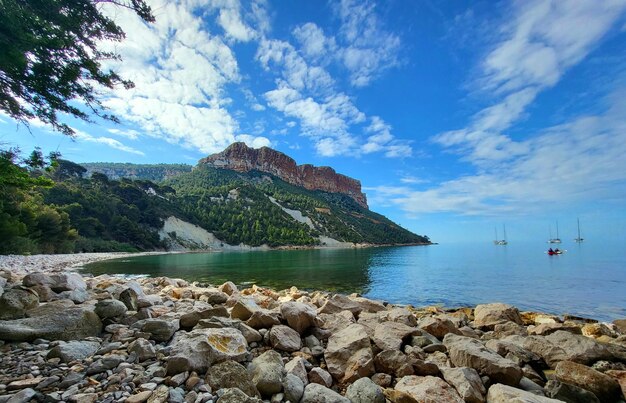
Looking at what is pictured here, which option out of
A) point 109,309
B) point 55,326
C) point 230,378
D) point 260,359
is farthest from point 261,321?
point 55,326

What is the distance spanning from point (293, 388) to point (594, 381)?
515cm

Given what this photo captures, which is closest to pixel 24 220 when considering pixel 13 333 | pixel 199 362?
pixel 13 333

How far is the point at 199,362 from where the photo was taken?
4.79 meters

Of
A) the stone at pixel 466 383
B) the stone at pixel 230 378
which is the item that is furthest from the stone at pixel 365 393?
the stone at pixel 230 378

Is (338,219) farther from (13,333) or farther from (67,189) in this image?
(13,333)

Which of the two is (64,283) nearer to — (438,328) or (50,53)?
(50,53)

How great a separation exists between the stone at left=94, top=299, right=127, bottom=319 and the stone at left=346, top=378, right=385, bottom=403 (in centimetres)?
517

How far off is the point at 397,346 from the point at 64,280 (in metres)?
9.08

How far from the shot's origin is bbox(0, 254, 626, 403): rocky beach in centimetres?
437

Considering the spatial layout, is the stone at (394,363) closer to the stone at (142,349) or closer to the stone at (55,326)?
the stone at (142,349)

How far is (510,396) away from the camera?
437 centimetres

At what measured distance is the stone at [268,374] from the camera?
15.3 feet

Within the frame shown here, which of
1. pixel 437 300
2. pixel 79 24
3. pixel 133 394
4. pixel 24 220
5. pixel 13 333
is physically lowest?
pixel 437 300

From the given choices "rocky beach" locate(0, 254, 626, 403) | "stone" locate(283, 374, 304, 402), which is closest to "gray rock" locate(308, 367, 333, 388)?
"rocky beach" locate(0, 254, 626, 403)
